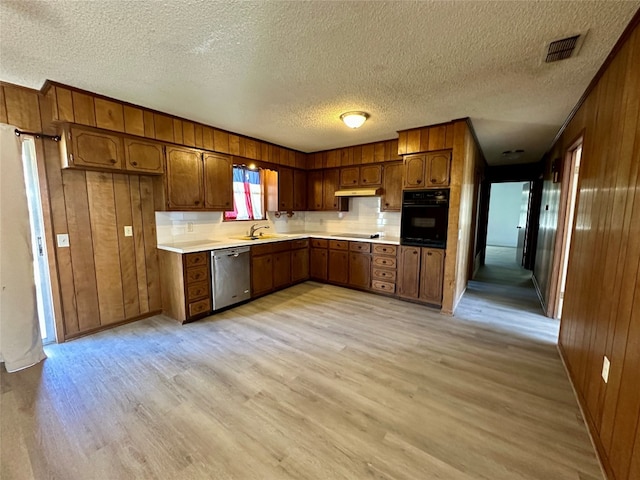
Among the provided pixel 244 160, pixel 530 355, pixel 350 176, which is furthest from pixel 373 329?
pixel 244 160

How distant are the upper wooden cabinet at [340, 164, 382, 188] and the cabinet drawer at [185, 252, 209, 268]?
2.78m

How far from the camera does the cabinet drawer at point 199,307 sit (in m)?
3.34

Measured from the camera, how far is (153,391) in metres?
2.10

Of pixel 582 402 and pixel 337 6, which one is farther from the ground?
pixel 337 6

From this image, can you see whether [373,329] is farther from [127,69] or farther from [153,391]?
[127,69]

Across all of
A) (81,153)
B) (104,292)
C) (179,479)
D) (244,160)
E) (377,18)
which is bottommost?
(179,479)

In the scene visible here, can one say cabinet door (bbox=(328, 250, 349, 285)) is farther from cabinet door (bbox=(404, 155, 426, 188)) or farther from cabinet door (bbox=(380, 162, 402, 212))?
cabinet door (bbox=(404, 155, 426, 188))

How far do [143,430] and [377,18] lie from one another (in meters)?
2.97

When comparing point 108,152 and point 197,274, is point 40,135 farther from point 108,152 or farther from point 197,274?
point 197,274

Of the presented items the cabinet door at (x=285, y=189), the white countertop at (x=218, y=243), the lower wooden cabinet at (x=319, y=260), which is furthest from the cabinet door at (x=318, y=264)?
the cabinet door at (x=285, y=189)

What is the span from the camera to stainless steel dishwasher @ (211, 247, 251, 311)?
3.57 meters

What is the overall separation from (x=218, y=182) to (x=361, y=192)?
2.31m

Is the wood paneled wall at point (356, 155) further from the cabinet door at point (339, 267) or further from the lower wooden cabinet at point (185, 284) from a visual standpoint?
the lower wooden cabinet at point (185, 284)

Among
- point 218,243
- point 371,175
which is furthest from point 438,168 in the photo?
point 218,243
